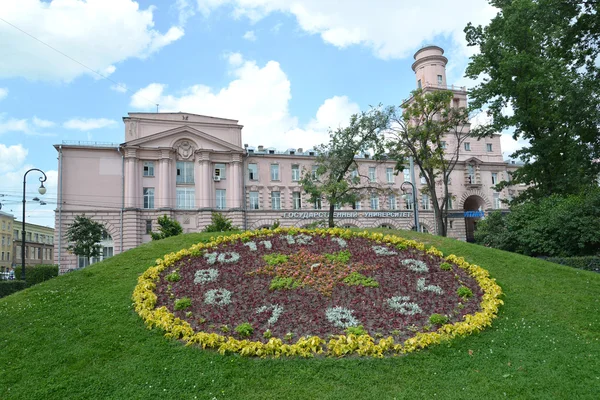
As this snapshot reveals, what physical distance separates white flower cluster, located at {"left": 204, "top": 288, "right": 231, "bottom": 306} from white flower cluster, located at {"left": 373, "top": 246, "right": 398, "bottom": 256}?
5.68 metres

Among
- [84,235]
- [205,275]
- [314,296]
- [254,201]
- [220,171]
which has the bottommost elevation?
[314,296]

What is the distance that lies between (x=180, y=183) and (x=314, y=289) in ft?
129

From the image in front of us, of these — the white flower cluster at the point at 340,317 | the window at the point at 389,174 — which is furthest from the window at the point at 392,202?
the white flower cluster at the point at 340,317

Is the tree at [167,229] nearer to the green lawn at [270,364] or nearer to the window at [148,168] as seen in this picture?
the green lawn at [270,364]

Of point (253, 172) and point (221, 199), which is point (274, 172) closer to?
point (253, 172)

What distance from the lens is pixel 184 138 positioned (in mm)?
48688

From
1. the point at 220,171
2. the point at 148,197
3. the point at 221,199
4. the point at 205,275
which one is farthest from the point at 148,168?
the point at 205,275

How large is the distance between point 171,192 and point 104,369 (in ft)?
136

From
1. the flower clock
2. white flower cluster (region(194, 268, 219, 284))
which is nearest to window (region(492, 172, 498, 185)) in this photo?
the flower clock

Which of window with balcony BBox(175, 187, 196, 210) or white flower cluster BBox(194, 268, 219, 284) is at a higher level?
window with balcony BBox(175, 187, 196, 210)

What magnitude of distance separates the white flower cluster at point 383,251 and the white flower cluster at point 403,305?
349 centimetres

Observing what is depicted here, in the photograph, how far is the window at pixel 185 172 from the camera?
4912 cm

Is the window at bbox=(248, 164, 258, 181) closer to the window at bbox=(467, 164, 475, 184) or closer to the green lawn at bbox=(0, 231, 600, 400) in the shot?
the window at bbox=(467, 164, 475, 184)

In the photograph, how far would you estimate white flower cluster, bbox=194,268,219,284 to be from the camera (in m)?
12.9
